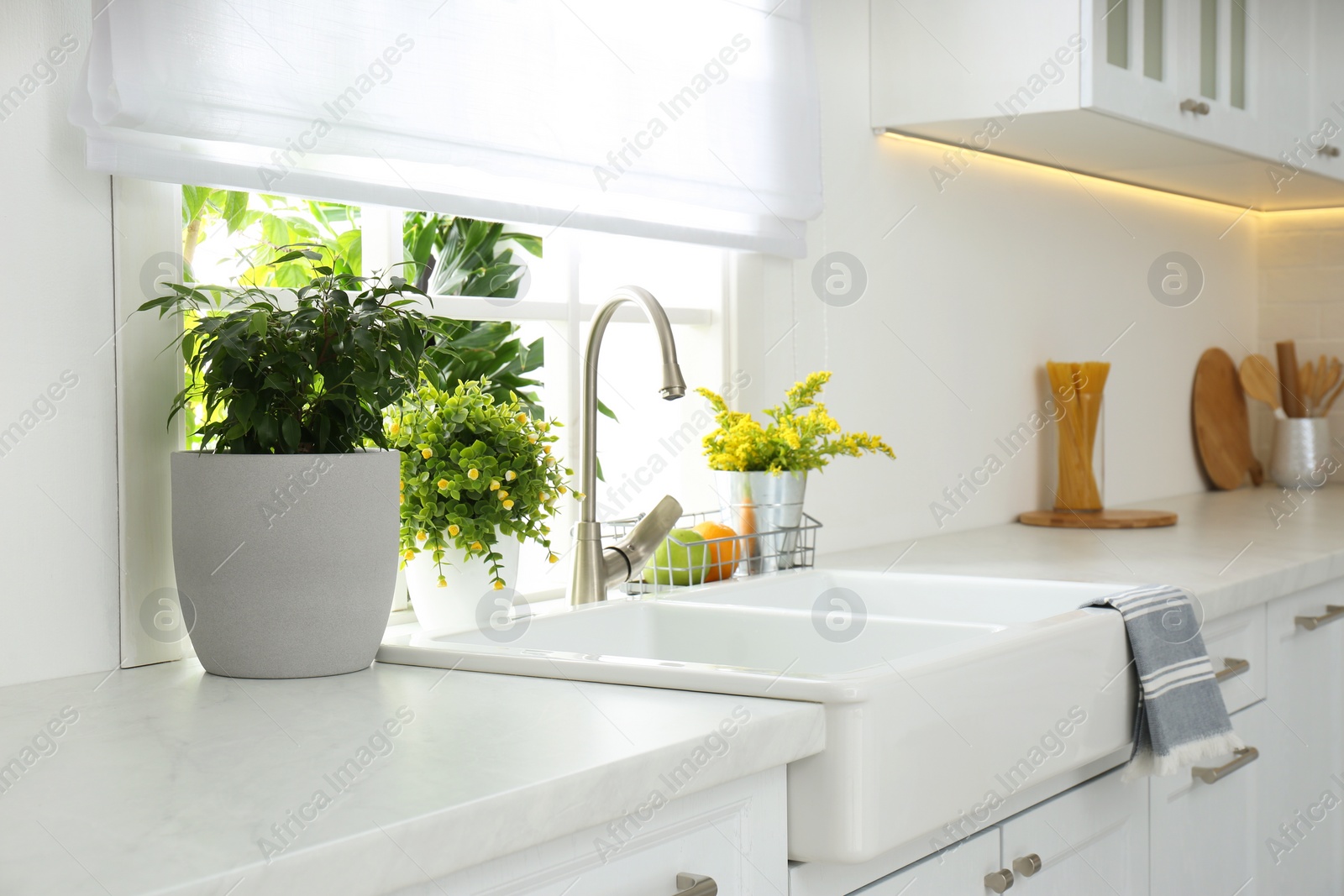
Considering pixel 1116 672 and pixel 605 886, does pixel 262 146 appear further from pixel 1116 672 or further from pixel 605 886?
pixel 1116 672

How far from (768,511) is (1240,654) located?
2.16ft

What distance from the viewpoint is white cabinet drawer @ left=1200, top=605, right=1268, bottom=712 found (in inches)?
64.0

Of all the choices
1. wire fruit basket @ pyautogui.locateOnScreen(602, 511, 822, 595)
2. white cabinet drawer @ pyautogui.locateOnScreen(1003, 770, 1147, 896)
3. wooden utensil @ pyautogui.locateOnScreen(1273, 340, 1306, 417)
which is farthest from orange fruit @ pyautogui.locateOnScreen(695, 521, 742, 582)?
wooden utensil @ pyautogui.locateOnScreen(1273, 340, 1306, 417)

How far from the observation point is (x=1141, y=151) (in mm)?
2373

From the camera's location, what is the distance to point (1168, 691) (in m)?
1.34

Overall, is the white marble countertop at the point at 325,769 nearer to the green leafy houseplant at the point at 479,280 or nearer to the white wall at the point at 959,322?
the green leafy houseplant at the point at 479,280

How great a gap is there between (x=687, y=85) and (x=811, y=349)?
0.50 metres

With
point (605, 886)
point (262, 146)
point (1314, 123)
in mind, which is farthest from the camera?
point (1314, 123)

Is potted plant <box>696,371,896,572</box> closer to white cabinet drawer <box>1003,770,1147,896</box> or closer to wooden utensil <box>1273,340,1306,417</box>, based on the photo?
white cabinet drawer <box>1003,770,1147,896</box>

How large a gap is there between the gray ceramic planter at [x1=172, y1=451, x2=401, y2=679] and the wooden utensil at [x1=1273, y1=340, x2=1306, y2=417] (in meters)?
2.83

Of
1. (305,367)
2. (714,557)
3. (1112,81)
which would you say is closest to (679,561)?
(714,557)

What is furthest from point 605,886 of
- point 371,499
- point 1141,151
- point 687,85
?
point 1141,151

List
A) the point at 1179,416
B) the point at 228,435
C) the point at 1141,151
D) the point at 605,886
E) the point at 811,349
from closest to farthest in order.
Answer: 1. the point at 605,886
2. the point at 228,435
3. the point at 811,349
4. the point at 1141,151
5. the point at 1179,416

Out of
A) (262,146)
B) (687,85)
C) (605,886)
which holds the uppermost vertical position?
(687,85)
